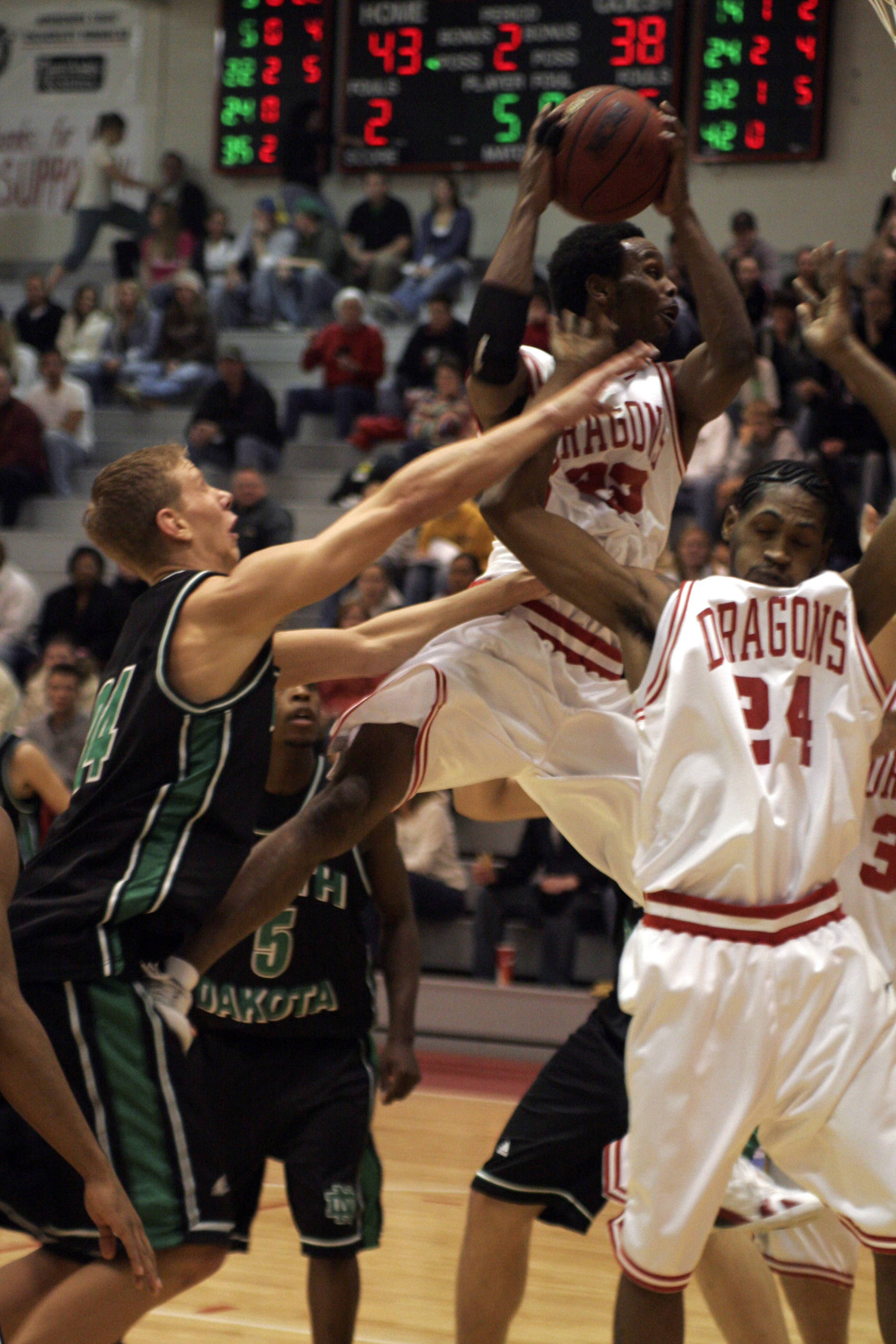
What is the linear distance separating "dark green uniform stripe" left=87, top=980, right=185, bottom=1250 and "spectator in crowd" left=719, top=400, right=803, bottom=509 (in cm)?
757

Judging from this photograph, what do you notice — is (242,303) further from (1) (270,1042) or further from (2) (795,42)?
(1) (270,1042)

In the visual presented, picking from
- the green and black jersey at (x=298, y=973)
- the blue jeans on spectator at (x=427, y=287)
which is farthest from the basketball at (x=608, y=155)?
the blue jeans on spectator at (x=427, y=287)

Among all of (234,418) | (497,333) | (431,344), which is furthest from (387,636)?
(234,418)

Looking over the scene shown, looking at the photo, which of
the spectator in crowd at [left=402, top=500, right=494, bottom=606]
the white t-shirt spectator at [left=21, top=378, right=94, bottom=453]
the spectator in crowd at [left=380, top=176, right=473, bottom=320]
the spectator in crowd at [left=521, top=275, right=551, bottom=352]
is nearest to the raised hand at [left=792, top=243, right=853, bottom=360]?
the spectator in crowd at [left=402, top=500, right=494, bottom=606]

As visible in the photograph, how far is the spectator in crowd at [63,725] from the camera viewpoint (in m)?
8.91

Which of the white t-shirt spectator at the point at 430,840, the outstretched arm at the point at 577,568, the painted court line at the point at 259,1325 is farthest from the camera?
the white t-shirt spectator at the point at 430,840

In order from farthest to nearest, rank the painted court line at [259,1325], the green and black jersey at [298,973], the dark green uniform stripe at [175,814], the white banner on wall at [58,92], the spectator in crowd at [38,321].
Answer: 1. the white banner on wall at [58,92]
2. the spectator in crowd at [38,321]
3. the painted court line at [259,1325]
4. the green and black jersey at [298,973]
5. the dark green uniform stripe at [175,814]

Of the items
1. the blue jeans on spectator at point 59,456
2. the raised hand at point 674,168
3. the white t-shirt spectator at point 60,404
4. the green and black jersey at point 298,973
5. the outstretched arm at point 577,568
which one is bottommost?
the blue jeans on spectator at point 59,456

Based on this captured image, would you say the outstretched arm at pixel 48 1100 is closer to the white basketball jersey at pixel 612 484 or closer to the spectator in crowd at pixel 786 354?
the white basketball jersey at pixel 612 484

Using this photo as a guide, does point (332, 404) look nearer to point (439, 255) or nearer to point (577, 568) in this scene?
point (439, 255)

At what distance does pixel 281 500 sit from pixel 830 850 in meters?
10.5

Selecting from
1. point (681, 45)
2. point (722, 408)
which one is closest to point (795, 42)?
point (681, 45)

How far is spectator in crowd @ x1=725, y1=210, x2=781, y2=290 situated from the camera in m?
12.1

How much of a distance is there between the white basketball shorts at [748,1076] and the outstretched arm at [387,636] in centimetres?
103
